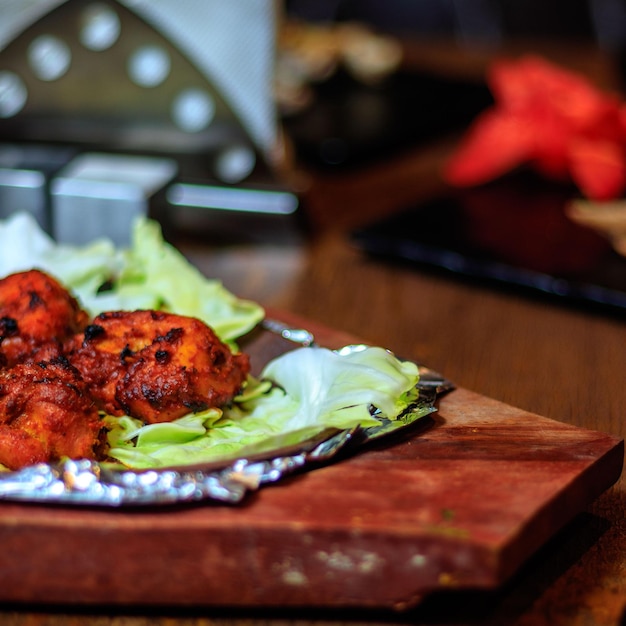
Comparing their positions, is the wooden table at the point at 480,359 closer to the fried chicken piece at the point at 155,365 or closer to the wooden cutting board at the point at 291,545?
the wooden cutting board at the point at 291,545

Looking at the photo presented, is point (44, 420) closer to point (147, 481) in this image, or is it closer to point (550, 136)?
point (147, 481)

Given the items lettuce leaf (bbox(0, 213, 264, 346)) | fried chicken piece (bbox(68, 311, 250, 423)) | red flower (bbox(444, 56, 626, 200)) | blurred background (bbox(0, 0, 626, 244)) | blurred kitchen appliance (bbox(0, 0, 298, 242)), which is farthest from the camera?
red flower (bbox(444, 56, 626, 200))

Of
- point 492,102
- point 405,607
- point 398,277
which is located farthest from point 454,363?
point 492,102

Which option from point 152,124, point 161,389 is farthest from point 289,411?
point 152,124

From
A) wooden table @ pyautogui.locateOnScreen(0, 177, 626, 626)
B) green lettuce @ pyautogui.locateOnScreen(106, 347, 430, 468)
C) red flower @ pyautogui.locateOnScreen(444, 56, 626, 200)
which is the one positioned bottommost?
wooden table @ pyautogui.locateOnScreen(0, 177, 626, 626)

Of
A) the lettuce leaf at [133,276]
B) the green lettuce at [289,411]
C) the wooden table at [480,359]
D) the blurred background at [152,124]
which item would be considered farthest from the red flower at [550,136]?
the green lettuce at [289,411]

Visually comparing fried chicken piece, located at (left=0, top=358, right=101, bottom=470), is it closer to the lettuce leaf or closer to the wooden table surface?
the wooden table surface

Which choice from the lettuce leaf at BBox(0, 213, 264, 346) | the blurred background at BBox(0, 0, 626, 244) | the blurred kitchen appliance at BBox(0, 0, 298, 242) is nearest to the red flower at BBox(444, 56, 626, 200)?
the blurred background at BBox(0, 0, 626, 244)
